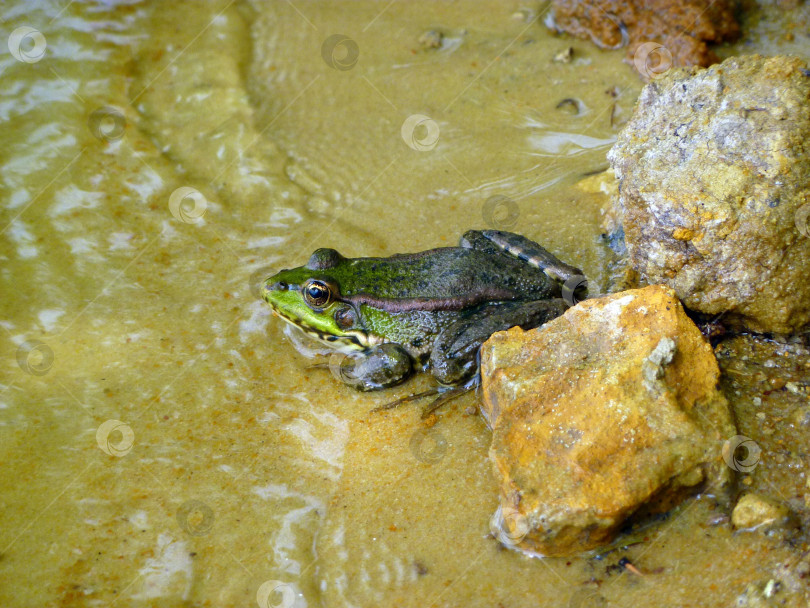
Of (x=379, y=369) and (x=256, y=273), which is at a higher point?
(x=256, y=273)

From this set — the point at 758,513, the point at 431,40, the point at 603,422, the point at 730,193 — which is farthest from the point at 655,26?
the point at 758,513

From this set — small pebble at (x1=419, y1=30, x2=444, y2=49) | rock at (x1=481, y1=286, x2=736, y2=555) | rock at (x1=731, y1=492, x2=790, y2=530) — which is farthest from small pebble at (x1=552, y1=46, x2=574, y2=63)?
rock at (x1=731, y1=492, x2=790, y2=530)

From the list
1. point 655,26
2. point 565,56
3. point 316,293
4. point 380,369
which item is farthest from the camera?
point 565,56

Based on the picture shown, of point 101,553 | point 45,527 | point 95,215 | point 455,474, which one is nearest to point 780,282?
point 455,474

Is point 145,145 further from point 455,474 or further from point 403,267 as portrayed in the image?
point 455,474

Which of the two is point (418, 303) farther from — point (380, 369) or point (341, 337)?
point (341, 337)

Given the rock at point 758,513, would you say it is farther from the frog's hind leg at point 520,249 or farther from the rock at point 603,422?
the frog's hind leg at point 520,249

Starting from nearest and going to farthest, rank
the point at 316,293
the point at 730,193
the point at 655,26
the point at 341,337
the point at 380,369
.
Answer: the point at 730,193 < the point at 380,369 < the point at 316,293 < the point at 341,337 < the point at 655,26
